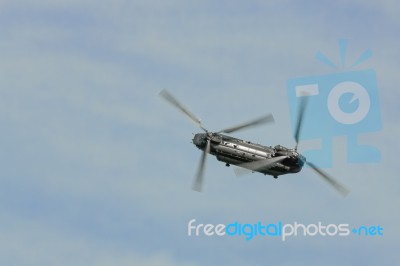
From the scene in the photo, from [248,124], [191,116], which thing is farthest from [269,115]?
[191,116]

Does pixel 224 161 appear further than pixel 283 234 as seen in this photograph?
Yes

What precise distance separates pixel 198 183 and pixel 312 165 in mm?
22888

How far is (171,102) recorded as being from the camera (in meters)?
142

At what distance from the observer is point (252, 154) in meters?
135

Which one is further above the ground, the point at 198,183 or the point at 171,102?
the point at 171,102

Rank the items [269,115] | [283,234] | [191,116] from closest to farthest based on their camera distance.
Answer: [283,234]
[269,115]
[191,116]

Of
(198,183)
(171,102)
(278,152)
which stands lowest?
(198,183)

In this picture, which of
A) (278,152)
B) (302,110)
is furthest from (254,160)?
(302,110)

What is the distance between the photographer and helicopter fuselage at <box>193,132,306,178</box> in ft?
442

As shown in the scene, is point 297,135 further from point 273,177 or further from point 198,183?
point 198,183

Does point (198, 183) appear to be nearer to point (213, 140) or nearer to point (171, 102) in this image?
point (213, 140)

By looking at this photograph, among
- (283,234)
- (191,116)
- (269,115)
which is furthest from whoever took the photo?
(191,116)

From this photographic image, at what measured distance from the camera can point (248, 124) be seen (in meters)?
138

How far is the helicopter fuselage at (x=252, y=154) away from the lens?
5300 inches
